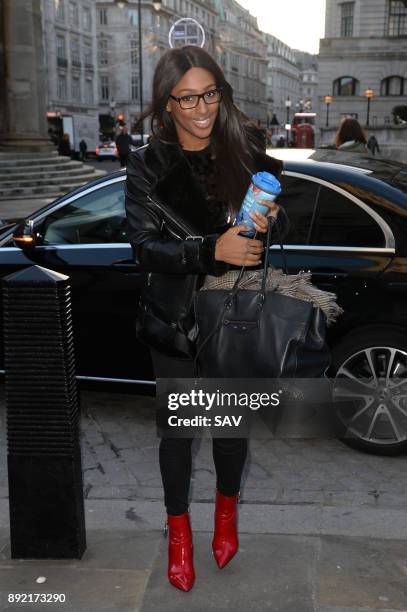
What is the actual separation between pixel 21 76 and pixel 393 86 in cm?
4536

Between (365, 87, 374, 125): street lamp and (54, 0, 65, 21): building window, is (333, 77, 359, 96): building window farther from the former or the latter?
(54, 0, 65, 21): building window

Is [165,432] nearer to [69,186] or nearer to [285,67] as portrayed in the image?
[69,186]

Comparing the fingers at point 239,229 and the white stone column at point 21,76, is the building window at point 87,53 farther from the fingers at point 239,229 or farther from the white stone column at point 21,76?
the fingers at point 239,229

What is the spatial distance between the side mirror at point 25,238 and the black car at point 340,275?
0.75 feet

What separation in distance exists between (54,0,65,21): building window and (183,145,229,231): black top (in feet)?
238

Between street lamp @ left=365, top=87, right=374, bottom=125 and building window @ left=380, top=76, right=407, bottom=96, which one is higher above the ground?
building window @ left=380, top=76, right=407, bottom=96

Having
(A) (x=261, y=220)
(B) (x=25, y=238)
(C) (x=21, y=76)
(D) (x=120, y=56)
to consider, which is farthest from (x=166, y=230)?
(D) (x=120, y=56)

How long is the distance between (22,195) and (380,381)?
1875 centimetres

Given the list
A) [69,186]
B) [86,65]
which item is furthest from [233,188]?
[86,65]

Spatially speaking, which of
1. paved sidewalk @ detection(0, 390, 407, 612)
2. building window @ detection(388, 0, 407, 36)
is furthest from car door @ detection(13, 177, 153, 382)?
building window @ detection(388, 0, 407, 36)

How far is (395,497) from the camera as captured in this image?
3.70 metres

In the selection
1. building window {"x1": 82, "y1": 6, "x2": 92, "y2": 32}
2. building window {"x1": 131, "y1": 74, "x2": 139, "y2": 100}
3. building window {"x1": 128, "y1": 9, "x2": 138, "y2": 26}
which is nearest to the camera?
building window {"x1": 82, "y1": 6, "x2": 92, "y2": 32}

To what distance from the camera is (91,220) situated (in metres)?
4.68

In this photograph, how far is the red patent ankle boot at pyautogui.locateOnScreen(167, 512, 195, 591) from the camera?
108 inches
